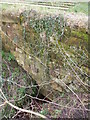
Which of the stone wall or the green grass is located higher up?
the green grass

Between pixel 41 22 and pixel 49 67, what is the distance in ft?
3.19

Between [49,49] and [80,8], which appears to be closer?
[80,8]

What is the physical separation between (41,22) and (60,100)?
1664 mm

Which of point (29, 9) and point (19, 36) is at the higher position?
point (29, 9)

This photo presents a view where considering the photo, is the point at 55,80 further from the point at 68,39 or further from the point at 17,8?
the point at 17,8

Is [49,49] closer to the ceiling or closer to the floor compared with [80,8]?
closer to the floor

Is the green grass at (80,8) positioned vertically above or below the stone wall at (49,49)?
above

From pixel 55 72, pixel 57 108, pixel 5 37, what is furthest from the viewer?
pixel 5 37

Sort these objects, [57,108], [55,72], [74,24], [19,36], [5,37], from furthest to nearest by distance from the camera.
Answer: [5,37], [19,36], [55,72], [57,108], [74,24]

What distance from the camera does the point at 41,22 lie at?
399 centimetres

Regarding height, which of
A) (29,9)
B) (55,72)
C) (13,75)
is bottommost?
(13,75)

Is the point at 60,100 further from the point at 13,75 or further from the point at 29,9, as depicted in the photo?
the point at 29,9

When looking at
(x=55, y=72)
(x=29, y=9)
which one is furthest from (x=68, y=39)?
(x=29, y=9)

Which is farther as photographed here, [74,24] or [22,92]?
[22,92]
